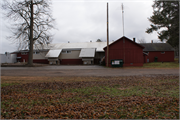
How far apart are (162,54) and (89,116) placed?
39.1 meters

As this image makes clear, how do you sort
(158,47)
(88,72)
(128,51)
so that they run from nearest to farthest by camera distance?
(88,72) < (128,51) < (158,47)

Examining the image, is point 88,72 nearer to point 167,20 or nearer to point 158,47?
point 167,20

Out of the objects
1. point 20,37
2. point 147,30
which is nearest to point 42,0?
point 20,37

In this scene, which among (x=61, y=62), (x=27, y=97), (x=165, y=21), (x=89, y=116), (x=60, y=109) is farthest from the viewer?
(x=61, y=62)

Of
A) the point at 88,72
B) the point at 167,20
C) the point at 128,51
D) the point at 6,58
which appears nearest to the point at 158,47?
the point at 167,20

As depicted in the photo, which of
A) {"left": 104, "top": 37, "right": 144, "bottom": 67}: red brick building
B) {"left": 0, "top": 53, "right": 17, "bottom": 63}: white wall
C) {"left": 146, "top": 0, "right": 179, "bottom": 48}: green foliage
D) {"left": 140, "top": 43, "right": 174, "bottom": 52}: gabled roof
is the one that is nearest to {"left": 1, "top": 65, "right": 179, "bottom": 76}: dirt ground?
{"left": 104, "top": 37, "right": 144, "bottom": 67}: red brick building

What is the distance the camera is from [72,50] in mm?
37375

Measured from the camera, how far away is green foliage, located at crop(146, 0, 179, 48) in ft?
94.6

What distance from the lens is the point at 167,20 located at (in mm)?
29312

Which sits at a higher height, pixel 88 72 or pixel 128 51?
pixel 128 51

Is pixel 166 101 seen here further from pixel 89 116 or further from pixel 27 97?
pixel 27 97

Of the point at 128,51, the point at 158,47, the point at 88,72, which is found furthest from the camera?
the point at 158,47

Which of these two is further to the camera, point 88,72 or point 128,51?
point 128,51

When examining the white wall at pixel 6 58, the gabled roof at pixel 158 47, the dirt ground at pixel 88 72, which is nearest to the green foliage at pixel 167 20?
the gabled roof at pixel 158 47
